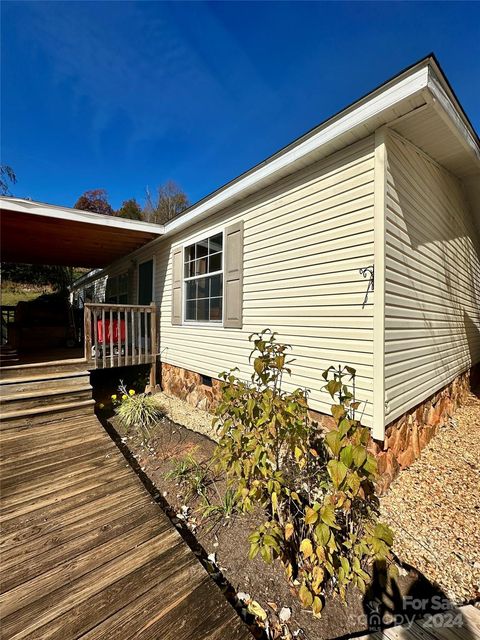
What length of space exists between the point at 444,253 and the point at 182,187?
20179 mm

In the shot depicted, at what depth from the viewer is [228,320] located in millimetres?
4145

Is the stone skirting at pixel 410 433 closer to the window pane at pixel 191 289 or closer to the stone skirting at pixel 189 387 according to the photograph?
the stone skirting at pixel 189 387

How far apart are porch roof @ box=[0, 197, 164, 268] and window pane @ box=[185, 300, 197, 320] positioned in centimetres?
163

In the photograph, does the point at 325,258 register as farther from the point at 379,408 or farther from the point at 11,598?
the point at 11,598

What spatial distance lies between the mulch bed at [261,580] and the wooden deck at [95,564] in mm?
226

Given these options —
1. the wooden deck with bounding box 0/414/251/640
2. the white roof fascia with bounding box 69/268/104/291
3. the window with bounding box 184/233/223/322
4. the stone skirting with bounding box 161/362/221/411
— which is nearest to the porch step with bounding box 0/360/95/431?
the wooden deck with bounding box 0/414/251/640

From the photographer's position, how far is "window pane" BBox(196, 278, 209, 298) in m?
4.77

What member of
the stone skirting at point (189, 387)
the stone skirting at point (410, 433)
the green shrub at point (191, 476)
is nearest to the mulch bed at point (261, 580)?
the green shrub at point (191, 476)

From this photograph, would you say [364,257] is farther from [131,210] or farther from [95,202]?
[95,202]

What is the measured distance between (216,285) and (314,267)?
197 cm

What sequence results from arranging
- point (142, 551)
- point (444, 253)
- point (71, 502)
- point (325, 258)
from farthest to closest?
point (444, 253) < point (325, 258) < point (71, 502) < point (142, 551)

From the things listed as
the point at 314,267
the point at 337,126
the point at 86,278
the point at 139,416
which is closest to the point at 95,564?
the point at 139,416

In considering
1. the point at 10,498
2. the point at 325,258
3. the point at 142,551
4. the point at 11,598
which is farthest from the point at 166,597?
the point at 325,258

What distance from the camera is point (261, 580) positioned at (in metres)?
1.76
